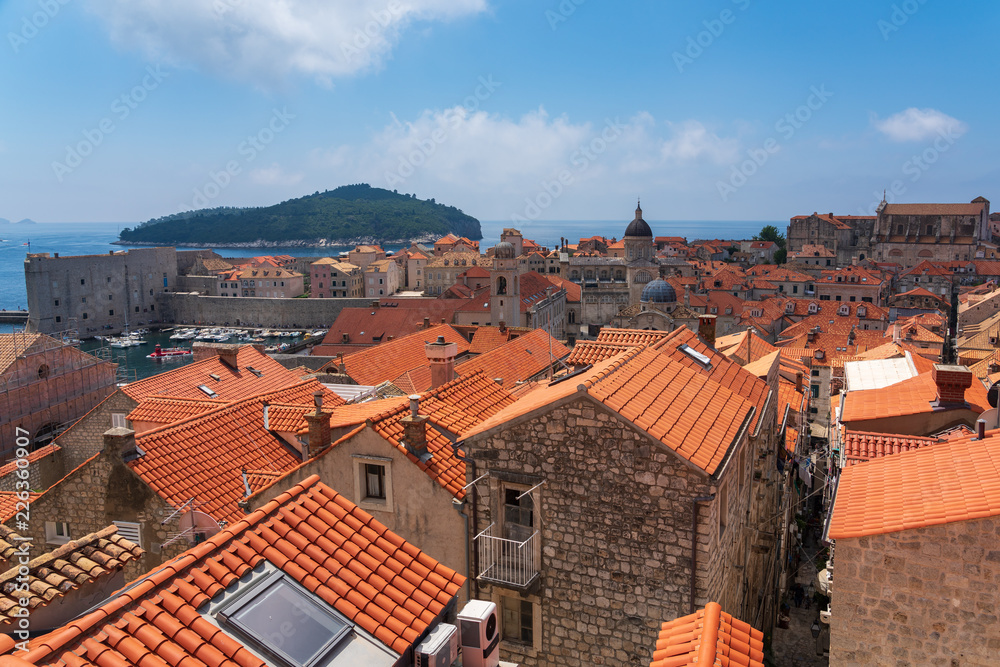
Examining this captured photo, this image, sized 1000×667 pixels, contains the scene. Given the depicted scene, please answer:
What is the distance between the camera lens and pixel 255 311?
10012cm

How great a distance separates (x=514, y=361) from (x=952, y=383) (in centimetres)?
1693

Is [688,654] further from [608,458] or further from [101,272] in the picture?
[101,272]

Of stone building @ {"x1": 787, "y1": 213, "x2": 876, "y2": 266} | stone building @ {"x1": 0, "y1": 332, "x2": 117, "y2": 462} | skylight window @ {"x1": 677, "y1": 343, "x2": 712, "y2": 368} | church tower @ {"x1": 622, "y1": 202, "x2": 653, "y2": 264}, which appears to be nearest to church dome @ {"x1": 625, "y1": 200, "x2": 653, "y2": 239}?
church tower @ {"x1": 622, "y1": 202, "x2": 653, "y2": 264}

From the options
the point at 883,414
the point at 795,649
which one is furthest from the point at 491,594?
the point at 795,649

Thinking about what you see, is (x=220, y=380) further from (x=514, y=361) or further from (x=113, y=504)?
(x=514, y=361)

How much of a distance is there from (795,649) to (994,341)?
27.6 meters

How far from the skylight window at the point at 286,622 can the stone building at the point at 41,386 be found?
2767 centimetres

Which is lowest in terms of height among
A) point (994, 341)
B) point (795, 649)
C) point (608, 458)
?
point (795, 649)


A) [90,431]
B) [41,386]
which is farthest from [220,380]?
[41,386]

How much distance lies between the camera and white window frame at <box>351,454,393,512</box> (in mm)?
9383

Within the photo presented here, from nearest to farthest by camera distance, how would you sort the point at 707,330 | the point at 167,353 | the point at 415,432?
the point at 415,432
the point at 707,330
the point at 167,353

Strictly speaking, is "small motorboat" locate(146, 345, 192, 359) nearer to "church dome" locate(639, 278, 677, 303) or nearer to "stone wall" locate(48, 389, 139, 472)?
"church dome" locate(639, 278, 677, 303)

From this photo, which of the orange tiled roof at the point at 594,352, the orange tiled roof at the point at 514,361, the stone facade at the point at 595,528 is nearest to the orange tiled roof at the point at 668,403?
the stone facade at the point at 595,528

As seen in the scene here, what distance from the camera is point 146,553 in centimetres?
948
